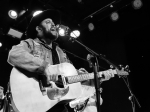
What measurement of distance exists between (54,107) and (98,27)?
575 centimetres

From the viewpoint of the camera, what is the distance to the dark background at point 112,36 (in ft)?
19.1

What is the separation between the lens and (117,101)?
627 centimetres

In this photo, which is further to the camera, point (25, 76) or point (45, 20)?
point (45, 20)

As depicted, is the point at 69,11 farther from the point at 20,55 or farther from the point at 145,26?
the point at 20,55

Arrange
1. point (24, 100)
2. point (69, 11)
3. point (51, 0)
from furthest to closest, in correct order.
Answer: point (69, 11)
point (51, 0)
point (24, 100)

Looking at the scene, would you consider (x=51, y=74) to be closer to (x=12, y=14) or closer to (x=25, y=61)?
(x=25, y=61)

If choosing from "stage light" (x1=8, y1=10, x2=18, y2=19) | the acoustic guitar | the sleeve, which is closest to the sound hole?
the acoustic guitar

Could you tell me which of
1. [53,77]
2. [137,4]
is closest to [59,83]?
[53,77]

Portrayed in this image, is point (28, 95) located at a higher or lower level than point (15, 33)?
lower

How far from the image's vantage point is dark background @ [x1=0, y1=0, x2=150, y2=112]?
5.82 m

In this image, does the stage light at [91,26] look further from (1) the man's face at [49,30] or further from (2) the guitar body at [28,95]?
(2) the guitar body at [28,95]

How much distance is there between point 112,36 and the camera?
702 cm

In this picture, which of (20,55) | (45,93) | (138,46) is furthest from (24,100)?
(138,46)

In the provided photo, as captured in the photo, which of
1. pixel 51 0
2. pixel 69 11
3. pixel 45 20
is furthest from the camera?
pixel 69 11
